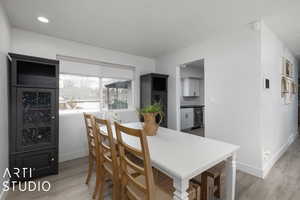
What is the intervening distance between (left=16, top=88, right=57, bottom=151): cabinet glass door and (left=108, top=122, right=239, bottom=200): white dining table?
59.4 inches

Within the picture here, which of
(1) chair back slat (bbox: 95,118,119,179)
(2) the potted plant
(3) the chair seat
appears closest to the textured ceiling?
(2) the potted plant

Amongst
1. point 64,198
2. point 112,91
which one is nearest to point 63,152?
point 64,198

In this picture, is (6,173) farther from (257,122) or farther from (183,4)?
(257,122)

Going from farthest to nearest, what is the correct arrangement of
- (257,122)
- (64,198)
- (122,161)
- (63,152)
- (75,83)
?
(75,83)
(63,152)
(257,122)
(64,198)
(122,161)

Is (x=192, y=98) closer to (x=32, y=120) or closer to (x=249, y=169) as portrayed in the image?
(x=249, y=169)

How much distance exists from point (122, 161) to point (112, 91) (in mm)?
2594

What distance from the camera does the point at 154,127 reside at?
1855mm

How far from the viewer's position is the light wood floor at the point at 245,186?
5.74 ft

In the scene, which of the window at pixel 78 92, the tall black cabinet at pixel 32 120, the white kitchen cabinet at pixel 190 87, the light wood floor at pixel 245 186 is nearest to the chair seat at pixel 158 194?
the light wood floor at pixel 245 186

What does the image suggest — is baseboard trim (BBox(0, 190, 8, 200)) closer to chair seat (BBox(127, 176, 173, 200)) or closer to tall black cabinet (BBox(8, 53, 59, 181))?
tall black cabinet (BBox(8, 53, 59, 181))

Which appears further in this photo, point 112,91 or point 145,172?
point 112,91

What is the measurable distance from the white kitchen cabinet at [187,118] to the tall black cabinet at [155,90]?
52.5 inches

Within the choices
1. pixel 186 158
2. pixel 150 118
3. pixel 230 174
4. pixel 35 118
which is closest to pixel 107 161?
pixel 150 118

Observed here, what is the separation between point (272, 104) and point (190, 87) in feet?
10.2
